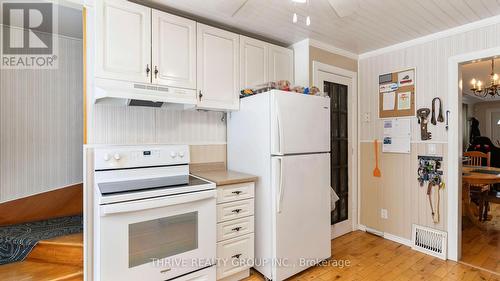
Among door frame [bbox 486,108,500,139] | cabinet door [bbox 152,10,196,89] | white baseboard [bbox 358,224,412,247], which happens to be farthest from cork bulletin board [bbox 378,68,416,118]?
door frame [bbox 486,108,500,139]

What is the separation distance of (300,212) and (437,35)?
2381 millimetres

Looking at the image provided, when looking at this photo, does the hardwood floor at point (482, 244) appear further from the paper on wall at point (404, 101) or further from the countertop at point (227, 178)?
the countertop at point (227, 178)

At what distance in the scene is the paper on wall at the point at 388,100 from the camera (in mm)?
3090

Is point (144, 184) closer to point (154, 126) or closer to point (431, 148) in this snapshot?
point (154, 126)

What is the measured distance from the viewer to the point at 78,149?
289cm

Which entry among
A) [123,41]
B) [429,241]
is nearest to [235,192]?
[123,41]

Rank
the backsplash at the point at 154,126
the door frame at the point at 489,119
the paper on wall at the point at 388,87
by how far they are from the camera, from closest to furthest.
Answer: the backsplash at the point at 154,126
the paper on wall at the point at 388,87
the door frame at the point at 489,119

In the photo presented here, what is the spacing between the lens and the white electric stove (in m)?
1.62

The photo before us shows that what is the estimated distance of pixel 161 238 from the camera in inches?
72.3

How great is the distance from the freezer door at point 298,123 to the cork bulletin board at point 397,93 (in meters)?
1.12

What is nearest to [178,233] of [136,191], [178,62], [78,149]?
[136,191]

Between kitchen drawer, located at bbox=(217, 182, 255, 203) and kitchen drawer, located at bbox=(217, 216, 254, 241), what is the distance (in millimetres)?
194

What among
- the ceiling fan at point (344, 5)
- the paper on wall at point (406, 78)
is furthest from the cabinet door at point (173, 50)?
the paper on wall at point (406, 78)

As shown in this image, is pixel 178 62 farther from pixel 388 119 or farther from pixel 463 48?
pixel 463 48
